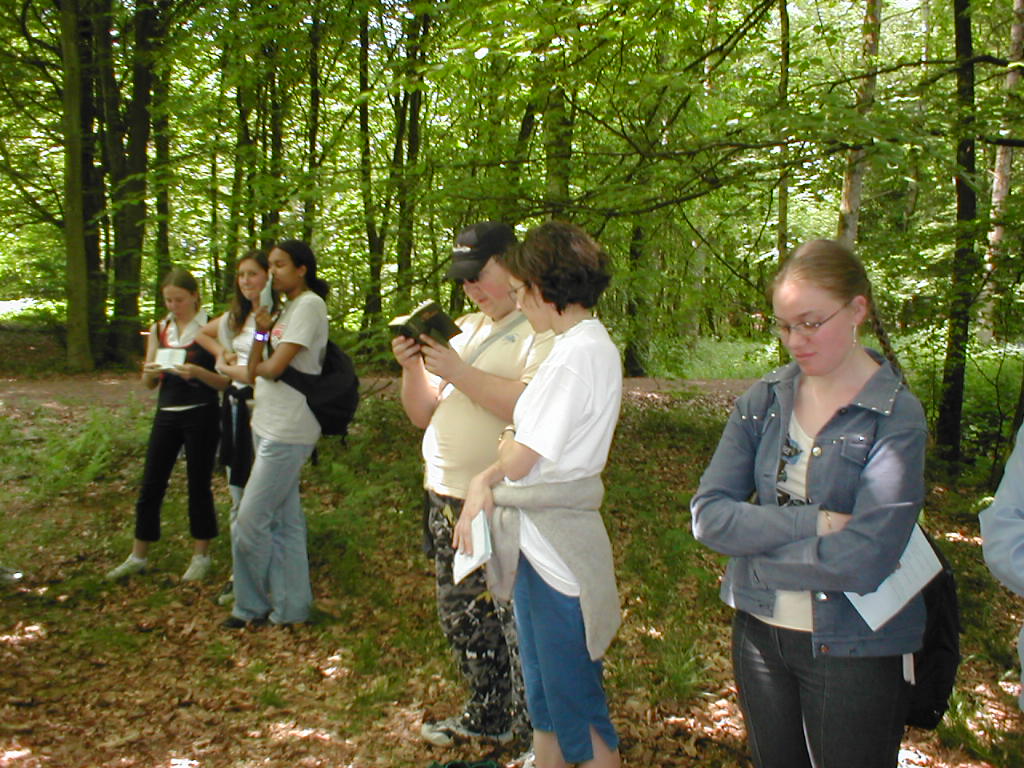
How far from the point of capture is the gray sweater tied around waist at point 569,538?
2.57 metres

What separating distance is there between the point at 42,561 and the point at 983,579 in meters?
6.50

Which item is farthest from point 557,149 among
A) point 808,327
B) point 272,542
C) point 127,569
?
point 808,327

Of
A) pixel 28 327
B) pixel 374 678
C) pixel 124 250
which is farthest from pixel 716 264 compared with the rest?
pixel 28 327

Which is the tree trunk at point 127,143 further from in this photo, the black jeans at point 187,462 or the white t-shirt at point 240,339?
the white t-shirt at point 240,339

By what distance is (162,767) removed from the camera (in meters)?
3.49

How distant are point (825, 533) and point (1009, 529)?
1.36ft

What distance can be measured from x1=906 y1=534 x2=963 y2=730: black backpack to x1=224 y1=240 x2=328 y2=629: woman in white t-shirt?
3.14m

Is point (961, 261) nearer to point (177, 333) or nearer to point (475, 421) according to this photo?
point (475, 421)

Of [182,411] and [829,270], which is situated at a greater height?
[829,270]

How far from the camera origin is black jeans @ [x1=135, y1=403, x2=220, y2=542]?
5.20 meters

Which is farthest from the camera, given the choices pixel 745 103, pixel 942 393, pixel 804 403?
pixel 942 393

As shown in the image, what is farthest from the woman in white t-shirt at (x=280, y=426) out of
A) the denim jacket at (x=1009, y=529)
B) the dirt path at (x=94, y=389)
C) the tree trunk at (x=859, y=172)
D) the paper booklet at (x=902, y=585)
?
the dirt path at (x=94, y=389)

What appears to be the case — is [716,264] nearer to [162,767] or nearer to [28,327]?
[162,767]

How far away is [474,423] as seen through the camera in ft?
10.4
